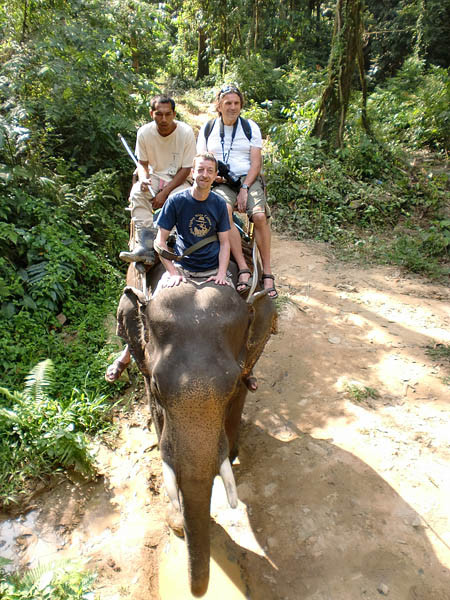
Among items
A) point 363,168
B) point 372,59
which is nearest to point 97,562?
point 363,168

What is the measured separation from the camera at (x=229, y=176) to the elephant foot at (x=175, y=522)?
117 inches

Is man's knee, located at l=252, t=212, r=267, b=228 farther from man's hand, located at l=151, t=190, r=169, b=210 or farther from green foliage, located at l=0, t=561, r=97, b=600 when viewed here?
green foliage, located at l=0, t=561, r=97, b=600

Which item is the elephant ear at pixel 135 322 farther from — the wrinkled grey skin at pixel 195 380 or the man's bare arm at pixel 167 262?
the man's bare arm at pixel 167 262

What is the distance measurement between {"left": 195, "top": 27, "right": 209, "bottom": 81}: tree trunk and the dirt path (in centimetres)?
1743

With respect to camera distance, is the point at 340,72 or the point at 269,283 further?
the point at 340,72

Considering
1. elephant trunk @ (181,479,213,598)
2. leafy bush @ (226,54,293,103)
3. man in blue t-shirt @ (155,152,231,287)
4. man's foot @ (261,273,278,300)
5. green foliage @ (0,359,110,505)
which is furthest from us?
leafy bush @ (226,54,293,103)

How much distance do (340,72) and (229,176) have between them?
6414 mm

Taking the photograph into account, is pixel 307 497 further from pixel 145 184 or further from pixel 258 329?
pixel 145 184

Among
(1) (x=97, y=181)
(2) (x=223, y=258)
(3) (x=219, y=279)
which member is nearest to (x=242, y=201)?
(2) (x=223, y=258)

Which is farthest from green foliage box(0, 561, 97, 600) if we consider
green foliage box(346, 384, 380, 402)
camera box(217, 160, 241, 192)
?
camera box(217, 160, 241, 192)

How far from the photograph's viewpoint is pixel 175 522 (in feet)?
10.5

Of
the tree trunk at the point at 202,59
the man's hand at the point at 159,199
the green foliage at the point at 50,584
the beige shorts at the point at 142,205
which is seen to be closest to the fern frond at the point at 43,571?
the green foliage at the point at 50,584

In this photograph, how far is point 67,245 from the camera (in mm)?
5922

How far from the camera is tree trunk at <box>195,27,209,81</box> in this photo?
18656 millimetres
